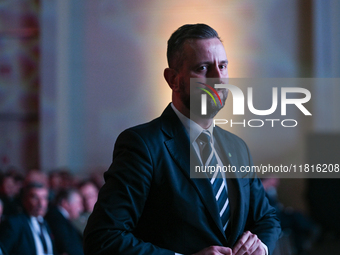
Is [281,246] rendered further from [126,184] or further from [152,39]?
[152,39]

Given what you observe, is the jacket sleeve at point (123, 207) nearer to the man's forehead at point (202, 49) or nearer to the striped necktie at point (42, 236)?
the man's forehead at point (202, 49)

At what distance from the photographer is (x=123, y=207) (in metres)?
1.07

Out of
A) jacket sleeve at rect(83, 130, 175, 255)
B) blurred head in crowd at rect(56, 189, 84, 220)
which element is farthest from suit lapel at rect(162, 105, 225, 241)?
blurred head in crowd at rect(56, 189, 84, 220)

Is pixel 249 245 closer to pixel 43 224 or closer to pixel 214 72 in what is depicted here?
pixel 214 72

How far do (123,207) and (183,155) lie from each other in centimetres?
26

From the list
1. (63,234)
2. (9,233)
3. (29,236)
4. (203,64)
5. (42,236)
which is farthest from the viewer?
(63,234)

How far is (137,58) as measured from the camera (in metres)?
8.62

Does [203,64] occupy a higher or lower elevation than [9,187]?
higher

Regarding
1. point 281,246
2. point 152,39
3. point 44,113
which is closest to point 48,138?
point 44,113

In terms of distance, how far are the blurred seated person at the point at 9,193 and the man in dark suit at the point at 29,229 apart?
1162 mm

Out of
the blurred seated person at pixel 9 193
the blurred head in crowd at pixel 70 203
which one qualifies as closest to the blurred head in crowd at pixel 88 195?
the blurred head in crowd at pixel 70 203

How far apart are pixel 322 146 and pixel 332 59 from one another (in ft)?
6.29

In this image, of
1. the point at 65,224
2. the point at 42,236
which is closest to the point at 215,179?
the point at 42,236

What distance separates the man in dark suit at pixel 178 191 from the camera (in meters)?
1.08
